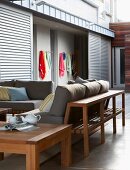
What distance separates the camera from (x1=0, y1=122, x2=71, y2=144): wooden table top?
10.7 feet

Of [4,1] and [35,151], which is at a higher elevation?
[4,1]

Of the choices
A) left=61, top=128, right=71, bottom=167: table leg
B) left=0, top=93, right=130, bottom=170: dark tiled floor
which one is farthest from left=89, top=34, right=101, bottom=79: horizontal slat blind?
left=61, top=128, right=71, bottom=167: table leg

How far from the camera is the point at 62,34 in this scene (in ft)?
49.1

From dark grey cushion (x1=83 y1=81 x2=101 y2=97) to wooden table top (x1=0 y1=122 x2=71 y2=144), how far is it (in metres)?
1.44

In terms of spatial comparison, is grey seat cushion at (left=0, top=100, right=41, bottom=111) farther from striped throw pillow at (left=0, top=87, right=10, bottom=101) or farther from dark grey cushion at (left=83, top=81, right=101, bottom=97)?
dark grey cushion at (left=83, top=81, right=101, bottom=97)

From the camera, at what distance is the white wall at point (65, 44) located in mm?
14547

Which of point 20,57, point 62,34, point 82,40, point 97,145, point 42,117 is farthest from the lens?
point 82,40

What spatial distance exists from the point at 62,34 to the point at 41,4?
5.65m

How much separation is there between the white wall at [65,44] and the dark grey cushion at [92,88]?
8630 mm

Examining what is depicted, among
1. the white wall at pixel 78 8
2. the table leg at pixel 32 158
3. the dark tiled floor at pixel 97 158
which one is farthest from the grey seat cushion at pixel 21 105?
the white wall at pixel 78 8

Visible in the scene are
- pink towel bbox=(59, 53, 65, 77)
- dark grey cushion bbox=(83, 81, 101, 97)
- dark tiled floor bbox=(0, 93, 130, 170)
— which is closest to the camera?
dark tiled floor bbox=(0, 93, 130, 170)

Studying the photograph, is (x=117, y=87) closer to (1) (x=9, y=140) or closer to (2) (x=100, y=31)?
(2) (x=100, y=31)

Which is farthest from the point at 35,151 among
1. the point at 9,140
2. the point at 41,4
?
the point at 41,4

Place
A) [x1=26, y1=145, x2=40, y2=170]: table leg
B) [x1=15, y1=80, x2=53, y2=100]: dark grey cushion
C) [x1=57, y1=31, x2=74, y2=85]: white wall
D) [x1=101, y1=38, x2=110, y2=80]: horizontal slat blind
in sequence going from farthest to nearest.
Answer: [x1=101, y1=38, x2=110, y2=80]: horizontal slat blind
[x1=57, y1=31, x2=74, y2=85]: white wall
[x1=15, y1=80, x2=53, y2=100]: dark grey cushion
[x1=26, y1=145, x2=40, y2=170]: table leg
